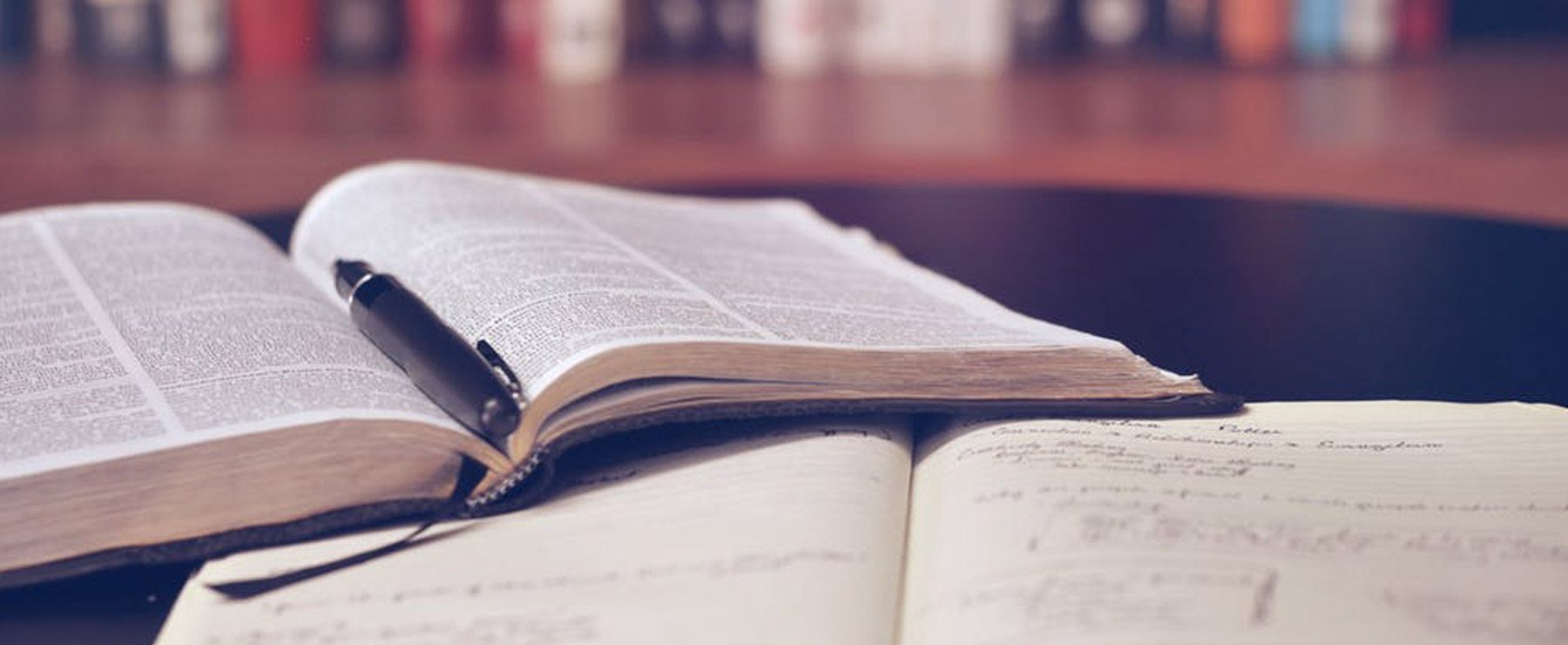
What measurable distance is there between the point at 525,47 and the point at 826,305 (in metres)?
1.15

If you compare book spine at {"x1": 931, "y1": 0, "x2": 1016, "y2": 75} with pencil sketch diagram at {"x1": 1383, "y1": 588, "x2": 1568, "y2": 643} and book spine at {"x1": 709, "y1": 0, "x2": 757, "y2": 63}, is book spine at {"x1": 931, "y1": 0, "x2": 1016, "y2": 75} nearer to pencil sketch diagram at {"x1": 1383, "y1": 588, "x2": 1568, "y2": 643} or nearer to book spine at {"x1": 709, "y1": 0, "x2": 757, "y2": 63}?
book spine at {"x1": 709, "y1": 0, "x2": 757, "y2": 63}

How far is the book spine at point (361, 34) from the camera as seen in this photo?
166 cm

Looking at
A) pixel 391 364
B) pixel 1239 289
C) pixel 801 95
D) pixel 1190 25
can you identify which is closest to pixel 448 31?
pixel 801 95

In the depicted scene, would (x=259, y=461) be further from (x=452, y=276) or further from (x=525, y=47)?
(x=525, y=47)

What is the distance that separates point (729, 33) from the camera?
5.51 feet

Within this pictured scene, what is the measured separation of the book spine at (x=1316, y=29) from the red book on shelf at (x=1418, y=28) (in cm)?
9

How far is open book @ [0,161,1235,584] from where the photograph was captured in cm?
44

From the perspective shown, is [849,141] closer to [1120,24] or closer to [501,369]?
[1120,24]

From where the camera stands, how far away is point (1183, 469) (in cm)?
47

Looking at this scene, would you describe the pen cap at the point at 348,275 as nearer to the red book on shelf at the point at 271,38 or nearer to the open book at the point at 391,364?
the open book at the point at 391,364

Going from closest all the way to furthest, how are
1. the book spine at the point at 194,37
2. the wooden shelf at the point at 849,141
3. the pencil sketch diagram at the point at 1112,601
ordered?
1. the pencil sketch diagram at the point at 1112,601
2. the wooden shelf at the point at 849,141
3. the book spine at the point at 194,37

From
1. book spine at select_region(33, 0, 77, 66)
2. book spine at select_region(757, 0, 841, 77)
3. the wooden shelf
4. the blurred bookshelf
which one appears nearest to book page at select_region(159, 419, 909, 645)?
the blurred bookshelf

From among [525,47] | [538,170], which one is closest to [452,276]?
[538,170]

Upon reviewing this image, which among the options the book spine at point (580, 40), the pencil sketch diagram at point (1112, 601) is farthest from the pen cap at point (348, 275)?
Result: the book spine at point (580, 40)
